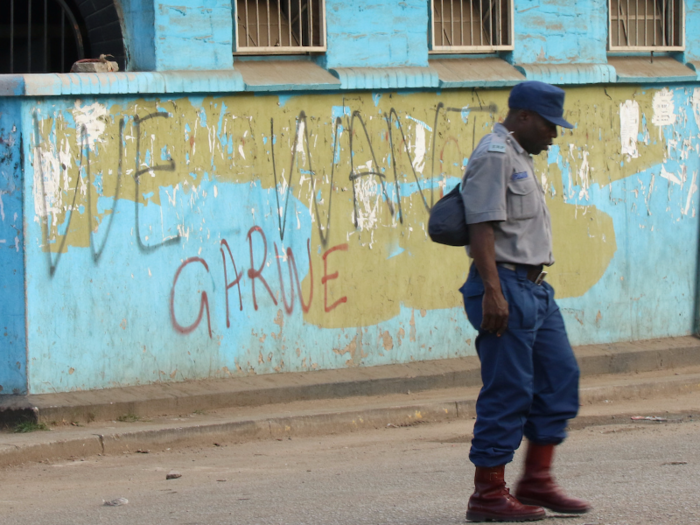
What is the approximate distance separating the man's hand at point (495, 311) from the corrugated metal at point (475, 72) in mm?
4767

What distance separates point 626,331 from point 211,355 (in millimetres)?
3885

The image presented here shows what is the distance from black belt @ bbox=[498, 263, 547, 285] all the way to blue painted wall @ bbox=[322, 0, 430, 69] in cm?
443

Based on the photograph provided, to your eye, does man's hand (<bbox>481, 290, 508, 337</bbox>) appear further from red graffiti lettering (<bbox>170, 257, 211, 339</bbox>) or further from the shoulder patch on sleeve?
red graffiti lettering (<bbox>170, 257, 211, 339</bbox>)

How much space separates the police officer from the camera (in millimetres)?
4215

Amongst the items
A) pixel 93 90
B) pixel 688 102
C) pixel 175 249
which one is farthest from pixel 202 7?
pixel 688 102

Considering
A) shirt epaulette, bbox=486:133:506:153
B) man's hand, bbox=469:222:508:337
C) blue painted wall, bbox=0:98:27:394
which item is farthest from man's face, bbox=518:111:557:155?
blue painted wall, bbox=0:98:27:394

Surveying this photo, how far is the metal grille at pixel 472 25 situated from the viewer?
29.7 feet

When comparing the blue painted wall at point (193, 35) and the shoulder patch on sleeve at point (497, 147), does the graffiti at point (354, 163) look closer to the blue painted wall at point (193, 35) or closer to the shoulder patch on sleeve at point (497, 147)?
the blue painted wall at point (193, 35)

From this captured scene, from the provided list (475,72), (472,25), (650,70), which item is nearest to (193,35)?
(475,72)

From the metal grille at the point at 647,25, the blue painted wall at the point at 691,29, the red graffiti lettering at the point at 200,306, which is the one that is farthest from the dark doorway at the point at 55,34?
the blue painted wall at the point at 691,29

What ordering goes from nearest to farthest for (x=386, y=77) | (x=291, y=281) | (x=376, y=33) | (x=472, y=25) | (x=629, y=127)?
(x=291, y=281), (x=386, y=77), (x=376, y=33), (x=472, y=25), (x=629, y=127)

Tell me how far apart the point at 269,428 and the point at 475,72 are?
3563 mm

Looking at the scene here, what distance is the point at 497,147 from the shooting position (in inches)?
167

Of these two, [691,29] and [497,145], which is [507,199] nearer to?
[497,145]
